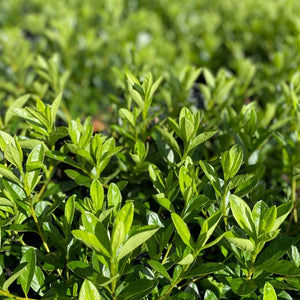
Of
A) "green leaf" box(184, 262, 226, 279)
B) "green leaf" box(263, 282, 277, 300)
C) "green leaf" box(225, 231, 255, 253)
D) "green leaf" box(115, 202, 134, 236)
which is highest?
"green leaf" box(115, 202, 134, 236)

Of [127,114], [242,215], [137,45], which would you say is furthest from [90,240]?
[137,45]

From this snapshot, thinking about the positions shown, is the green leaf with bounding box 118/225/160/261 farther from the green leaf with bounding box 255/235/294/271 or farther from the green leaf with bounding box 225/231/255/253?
the green leaf with bounding box 255/235/294/271

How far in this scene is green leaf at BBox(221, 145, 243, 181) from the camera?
51.4 inches

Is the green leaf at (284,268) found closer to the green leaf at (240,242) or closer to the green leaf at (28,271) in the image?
the green leaf at (240,242)

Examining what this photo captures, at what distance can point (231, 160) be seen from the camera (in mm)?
1307

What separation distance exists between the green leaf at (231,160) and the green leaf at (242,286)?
13.0 inches

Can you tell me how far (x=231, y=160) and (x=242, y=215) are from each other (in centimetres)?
21

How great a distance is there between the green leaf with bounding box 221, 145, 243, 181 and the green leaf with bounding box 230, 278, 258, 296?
13.0 inches

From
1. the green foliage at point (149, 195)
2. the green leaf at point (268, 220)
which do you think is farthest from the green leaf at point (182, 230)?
the green leaf at point (268, 220)

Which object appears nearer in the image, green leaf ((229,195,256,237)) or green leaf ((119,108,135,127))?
green leaf ((229,195,256,237))

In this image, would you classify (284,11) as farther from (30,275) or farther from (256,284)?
(30,275)

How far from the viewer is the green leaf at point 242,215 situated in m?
1.17

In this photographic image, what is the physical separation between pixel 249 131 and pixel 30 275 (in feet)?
3.38

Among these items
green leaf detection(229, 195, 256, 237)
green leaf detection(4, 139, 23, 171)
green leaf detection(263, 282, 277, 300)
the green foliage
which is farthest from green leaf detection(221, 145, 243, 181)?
green leaf detection(4, 139, 23, 171)
